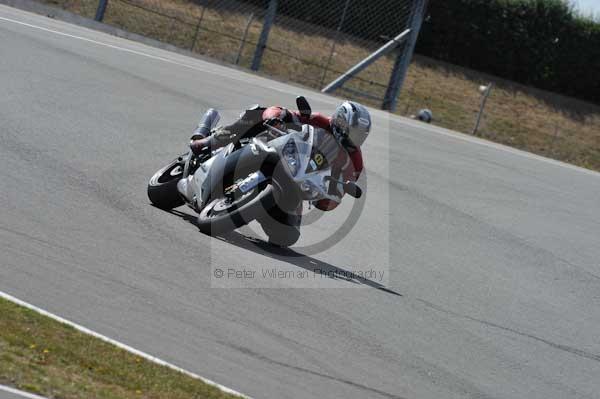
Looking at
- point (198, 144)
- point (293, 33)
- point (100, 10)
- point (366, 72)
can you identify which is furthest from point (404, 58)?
point (198, 144)

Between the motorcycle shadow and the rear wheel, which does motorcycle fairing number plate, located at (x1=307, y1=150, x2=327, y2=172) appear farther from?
the rear wheel

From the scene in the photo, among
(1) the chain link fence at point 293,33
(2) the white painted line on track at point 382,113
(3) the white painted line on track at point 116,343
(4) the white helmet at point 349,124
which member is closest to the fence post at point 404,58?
(1) the chain link fence at point 293,33

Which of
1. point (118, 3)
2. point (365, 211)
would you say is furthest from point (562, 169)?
point (118, 3)

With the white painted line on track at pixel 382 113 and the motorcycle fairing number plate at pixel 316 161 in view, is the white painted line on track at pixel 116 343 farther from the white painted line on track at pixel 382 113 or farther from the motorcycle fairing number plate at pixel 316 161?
the white painted line on track at pixel 382 113

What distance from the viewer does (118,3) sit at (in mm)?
23781

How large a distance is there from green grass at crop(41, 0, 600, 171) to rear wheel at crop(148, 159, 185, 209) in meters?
12.2

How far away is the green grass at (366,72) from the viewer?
23.7 metres

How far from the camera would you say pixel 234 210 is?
361 inches

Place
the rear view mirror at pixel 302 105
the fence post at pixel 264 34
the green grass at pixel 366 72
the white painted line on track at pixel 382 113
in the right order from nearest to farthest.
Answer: the rear view mirror at pixel 302 105
the white painted line on track at pixel 382 113
the fence post at pixel 264 34
the green grass at pixel 366 72

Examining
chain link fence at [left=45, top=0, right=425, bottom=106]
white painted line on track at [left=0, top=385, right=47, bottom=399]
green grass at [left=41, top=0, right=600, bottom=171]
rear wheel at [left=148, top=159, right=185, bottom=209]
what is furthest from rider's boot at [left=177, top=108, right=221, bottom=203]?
green grass at [left=41, top=0, right=600, bottom=171]

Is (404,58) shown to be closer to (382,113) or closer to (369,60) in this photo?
(369,60)

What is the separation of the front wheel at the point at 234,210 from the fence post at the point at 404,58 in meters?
13.2

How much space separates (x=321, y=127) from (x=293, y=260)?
1.26 metres

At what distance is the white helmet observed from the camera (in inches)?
364
